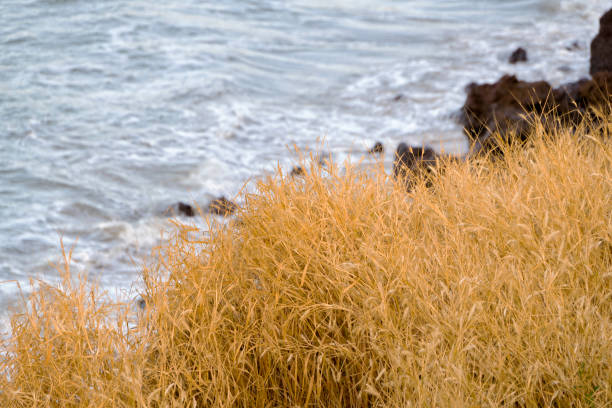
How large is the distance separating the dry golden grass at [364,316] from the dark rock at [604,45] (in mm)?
4781

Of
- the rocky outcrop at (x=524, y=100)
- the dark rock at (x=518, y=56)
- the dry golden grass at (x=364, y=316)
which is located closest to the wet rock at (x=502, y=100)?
the rocky outcrop at (x=524, y=100)

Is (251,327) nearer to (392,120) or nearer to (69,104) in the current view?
(392,120)

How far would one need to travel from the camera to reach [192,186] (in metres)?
6.34

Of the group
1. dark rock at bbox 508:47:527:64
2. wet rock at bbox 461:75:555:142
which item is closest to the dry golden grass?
wet rock at bbox 461:75:555:142

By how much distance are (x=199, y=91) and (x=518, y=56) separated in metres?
4.42

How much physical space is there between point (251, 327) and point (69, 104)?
6.33m

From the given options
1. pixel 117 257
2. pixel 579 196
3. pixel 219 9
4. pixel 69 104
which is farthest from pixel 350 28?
pixel 579 196

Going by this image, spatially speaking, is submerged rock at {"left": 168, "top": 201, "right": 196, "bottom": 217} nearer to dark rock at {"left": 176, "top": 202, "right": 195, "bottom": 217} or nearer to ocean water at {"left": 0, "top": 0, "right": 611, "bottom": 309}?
dark rock at {"left": 176, "top": 202, "right": 195, "bottom": 217}

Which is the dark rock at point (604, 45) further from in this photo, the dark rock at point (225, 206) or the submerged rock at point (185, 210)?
the submerged rock at point (185, 210)

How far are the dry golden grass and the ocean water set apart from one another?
5.07 feet

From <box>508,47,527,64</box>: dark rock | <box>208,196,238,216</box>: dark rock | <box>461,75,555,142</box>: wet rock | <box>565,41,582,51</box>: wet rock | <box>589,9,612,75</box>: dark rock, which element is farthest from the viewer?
<box>565,41,582,51</box>: wet rock

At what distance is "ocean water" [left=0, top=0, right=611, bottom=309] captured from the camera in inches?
233

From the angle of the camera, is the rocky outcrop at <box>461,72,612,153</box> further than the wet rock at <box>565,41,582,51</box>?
No

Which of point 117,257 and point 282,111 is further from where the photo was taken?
point 282,111
